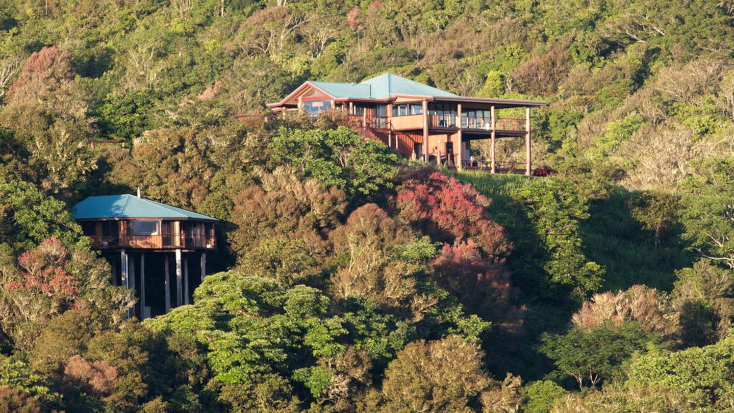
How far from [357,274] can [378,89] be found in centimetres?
2406

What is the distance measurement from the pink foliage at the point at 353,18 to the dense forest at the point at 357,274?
32.3m

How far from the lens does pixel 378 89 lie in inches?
2822

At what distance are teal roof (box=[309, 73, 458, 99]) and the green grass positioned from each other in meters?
6.59

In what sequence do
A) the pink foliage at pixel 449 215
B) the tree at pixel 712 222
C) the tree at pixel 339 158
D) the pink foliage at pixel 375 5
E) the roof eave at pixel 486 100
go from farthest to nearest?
the pink foliage at pixel 375 5 < the roof eave at pixel 486 100 < the tree at pixel 712 222 < the pink foliage at pixel 449 215 < the tree at pixel 339 158

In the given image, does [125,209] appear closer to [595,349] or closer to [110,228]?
[110,228]

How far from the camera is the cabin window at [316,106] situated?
6962cm

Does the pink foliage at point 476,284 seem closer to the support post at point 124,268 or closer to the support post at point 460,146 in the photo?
the support post at point 124,268

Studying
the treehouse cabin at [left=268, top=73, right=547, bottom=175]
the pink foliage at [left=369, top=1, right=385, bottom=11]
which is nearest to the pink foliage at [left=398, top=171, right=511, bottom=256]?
the treehouse cabin at [left=268, top=73, right=547, bottom=175]

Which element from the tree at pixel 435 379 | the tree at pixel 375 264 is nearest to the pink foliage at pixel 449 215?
the tree at pixel 375 264

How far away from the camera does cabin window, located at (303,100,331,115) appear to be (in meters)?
69.6

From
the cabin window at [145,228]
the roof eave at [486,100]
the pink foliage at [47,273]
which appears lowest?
the pink foliage at [47,273]

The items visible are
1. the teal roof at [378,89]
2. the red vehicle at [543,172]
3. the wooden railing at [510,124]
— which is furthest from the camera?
the wooden railing at [510,124]

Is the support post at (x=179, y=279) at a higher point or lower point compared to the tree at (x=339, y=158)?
lower

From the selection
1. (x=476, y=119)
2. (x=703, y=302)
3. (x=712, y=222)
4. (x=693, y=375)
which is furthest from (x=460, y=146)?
(x=693, y=375)
